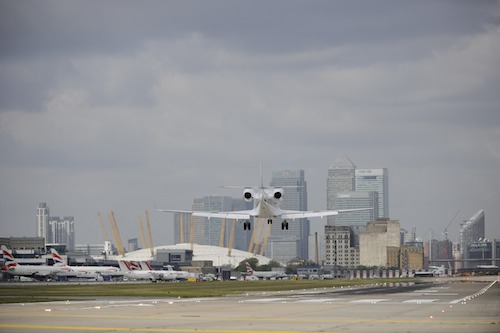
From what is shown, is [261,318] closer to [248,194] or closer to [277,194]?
[248,194]

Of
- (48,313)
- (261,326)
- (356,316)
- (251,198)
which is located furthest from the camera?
(251,198)

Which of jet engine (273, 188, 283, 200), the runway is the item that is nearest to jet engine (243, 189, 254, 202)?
jet engine (273, 188, 283, 200)

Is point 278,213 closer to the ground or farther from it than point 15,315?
farther from it

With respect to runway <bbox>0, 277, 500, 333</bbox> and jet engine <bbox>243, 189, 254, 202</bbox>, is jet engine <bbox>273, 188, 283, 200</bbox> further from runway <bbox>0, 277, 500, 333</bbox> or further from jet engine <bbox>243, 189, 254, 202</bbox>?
runway <bbox>0, 277, 500, 333</bbox>

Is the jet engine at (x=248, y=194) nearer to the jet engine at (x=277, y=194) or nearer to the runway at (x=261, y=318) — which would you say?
the jet engine at (x=277, y=194)

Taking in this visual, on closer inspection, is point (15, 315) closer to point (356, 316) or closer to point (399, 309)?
point (356, 316)

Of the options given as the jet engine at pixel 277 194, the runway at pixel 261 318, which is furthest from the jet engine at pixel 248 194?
the runway at pixel 261 318

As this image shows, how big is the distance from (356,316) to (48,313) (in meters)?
23.6

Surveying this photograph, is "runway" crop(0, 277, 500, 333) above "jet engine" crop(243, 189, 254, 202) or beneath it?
beneath

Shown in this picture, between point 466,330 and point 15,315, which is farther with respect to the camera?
point 15,315

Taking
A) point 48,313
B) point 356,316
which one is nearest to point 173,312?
point 48,313

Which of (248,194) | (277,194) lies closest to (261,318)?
(248,194)

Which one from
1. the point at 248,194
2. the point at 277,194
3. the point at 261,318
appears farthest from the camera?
the point at 277,194

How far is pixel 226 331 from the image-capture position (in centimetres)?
5125
